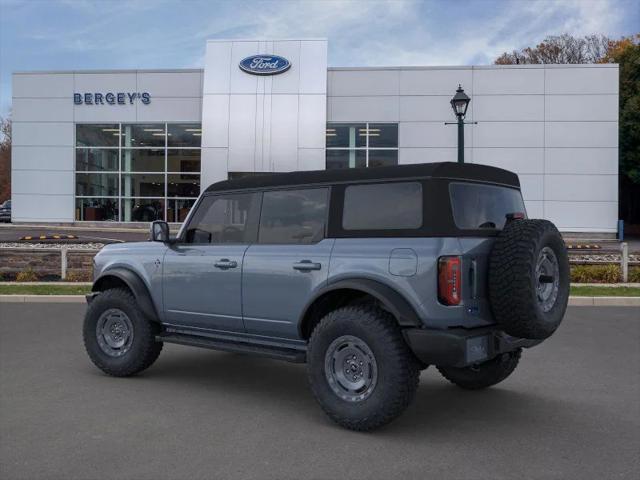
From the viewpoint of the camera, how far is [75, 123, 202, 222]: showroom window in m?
32.3

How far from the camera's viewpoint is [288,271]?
507 centimetres

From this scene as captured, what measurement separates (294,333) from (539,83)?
27736mm

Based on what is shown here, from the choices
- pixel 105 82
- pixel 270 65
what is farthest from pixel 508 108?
pixel 105 82

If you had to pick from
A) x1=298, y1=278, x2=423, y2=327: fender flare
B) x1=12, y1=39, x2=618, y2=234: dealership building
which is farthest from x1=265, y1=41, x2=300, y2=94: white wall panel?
x1=298, y1=278, x2=423, y2=327: fender flare

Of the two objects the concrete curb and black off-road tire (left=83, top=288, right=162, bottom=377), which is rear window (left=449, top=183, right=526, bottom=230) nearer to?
black off-road tire (left=83, top=288, right=162, bottom=377)

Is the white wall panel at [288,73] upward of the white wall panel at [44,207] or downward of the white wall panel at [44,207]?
upward

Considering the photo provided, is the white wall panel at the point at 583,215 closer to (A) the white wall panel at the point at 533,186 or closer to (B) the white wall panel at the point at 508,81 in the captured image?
(A) the white wall panel at the point at 533,186

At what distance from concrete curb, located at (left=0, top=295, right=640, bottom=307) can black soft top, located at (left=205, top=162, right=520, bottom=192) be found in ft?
24.2

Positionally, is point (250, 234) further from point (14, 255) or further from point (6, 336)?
point (14, 255)

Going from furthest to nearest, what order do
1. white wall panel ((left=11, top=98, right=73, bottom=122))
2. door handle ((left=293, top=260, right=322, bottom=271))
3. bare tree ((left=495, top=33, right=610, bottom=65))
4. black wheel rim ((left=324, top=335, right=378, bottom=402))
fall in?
bare tree ((left=495, top=33, right=610, bottom=65))
white wall panel ((left=11, top=98, right=73, bottom=122))
door handle ((left=293, top=260, right=322, bottom=271))
black wheel rim ((left=324, top=335, right=378, bottom=402))

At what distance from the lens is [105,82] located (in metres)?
32.0

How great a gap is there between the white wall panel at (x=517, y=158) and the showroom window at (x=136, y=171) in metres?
14.3

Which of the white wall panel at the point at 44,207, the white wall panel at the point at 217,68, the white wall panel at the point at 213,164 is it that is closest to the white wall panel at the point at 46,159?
the white wall panel at the point at 44,207

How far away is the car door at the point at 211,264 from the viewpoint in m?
5.49
